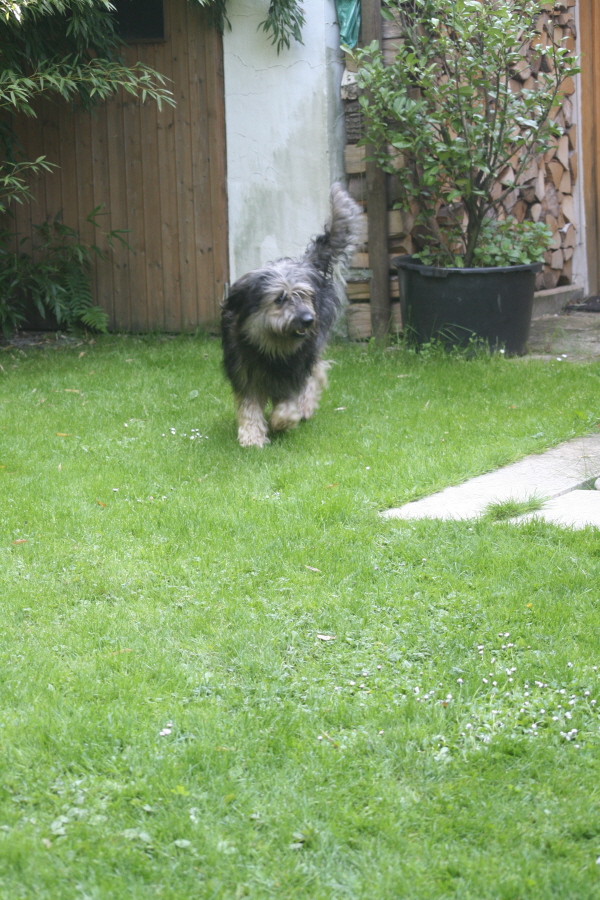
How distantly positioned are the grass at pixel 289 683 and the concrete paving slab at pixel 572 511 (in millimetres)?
128

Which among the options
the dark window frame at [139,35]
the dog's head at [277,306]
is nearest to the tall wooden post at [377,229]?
the dark window frame at [139,35]

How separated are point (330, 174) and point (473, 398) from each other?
2979 mm

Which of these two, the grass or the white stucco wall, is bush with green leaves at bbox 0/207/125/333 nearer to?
the white stucco wall

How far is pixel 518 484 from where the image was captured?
440cm

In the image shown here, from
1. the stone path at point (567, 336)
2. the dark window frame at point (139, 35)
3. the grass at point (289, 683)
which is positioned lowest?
the grass at point (289, 683)

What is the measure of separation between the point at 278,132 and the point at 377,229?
1258mm

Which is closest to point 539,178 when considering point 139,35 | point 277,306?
point 139,35

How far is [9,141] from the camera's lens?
28.6ft

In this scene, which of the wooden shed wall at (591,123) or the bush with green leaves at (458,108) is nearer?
the bush with green leaves at (458,108)

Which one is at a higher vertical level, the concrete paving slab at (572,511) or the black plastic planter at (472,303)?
the black plastic planter at (472,303)

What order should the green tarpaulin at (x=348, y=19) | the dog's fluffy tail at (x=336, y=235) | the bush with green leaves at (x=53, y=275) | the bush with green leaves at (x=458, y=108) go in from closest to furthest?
the dog's fluffy tail at (x=336, y=235) < the bush with green leaves at (x=458, y=108) < the green tarpaulin at (x=348, y=19) < the bush with green leaves at (x=53, y=275)

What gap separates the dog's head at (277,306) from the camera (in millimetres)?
5055

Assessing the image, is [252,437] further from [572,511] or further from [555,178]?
[555,178]

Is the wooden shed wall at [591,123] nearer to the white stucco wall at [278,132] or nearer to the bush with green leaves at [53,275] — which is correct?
the white stucco wall at [278,132]
